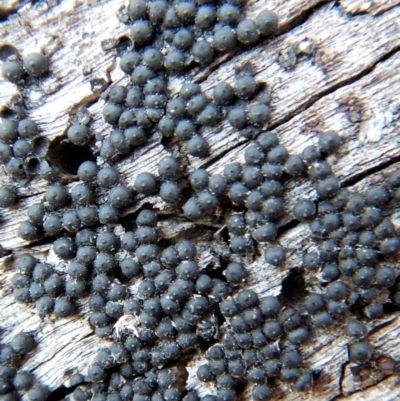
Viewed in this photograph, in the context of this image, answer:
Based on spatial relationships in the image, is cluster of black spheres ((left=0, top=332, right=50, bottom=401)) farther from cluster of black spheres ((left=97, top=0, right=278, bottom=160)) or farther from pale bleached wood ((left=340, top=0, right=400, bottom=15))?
pale bleached wood ((left=340, top=0, right=400, bottom=15))

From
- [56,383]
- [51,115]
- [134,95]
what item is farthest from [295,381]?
[51,115]

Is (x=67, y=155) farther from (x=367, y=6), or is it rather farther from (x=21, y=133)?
(x=367, y=6)

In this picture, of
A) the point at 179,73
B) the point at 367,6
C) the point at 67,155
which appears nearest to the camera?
the point at 367,6

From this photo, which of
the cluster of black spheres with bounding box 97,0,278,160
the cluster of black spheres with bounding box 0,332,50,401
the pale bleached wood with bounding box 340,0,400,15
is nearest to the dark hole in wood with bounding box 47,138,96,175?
the cluster of black spheres with bounding box 97,0,278,160

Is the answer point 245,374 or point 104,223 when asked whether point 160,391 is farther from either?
point 104,223

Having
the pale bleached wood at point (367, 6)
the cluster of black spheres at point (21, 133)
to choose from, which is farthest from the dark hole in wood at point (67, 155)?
the pale bleached wood at point (367, 6)

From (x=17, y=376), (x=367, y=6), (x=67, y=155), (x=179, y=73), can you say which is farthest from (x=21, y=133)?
(x=367, y=6)

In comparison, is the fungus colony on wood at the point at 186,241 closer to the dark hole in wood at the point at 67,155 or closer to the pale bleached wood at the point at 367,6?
the dark hole in wood at the point at 67,155
